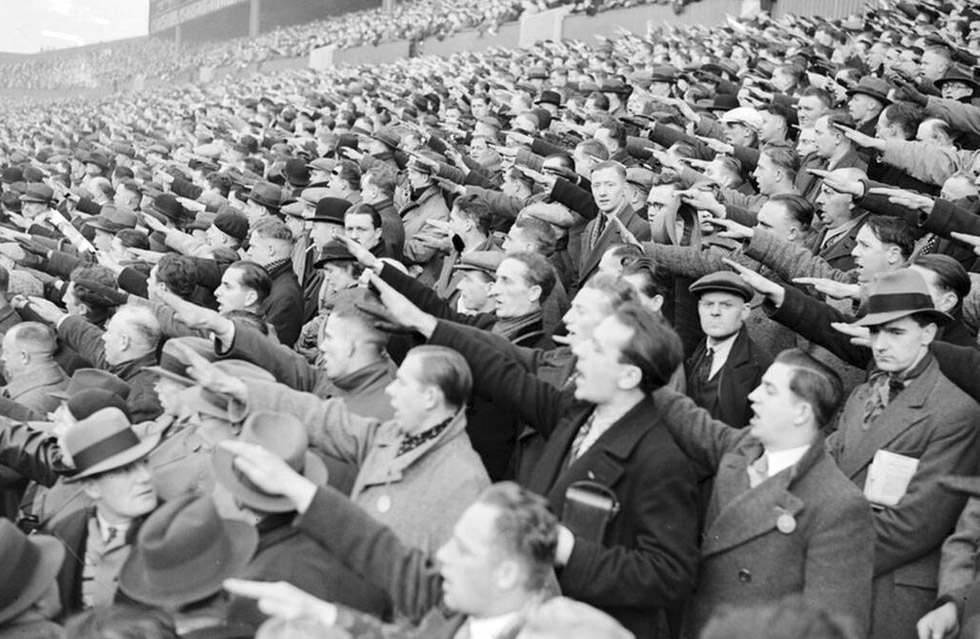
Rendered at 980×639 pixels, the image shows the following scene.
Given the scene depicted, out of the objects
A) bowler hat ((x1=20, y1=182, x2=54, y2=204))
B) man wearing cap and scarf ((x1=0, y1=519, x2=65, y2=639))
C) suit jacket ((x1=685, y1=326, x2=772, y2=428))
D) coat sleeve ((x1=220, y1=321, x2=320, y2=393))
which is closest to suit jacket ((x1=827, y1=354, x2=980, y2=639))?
suit jacket ((x1=685, y1=326, x2=772, y2=428))

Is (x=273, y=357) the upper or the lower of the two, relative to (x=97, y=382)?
upper

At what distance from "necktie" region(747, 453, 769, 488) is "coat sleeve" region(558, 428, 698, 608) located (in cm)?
30

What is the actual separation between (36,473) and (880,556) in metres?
3.03

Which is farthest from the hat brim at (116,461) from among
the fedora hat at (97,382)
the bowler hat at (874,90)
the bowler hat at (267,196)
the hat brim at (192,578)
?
the bowler hat at (874,90)

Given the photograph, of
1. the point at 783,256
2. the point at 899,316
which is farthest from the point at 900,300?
the point at 783,256

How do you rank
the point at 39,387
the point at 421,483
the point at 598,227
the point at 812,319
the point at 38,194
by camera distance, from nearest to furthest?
the point at 421,483
the point at 812,319
the point at 39,387
the point at 598,227
the point at 38,194

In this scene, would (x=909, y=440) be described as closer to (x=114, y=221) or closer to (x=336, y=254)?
(x=336, y=254)

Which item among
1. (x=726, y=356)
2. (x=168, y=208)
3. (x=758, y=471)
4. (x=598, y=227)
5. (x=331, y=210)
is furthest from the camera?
(x=168, y=208)

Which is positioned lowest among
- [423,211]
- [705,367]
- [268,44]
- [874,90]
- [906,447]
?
[268,44]

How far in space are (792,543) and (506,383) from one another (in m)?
1.10

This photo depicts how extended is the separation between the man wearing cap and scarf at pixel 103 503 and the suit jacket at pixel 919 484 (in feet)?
7.38

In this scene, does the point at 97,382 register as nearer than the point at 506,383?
No

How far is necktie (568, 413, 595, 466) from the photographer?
3549mm

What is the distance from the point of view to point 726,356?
14.9 ft
